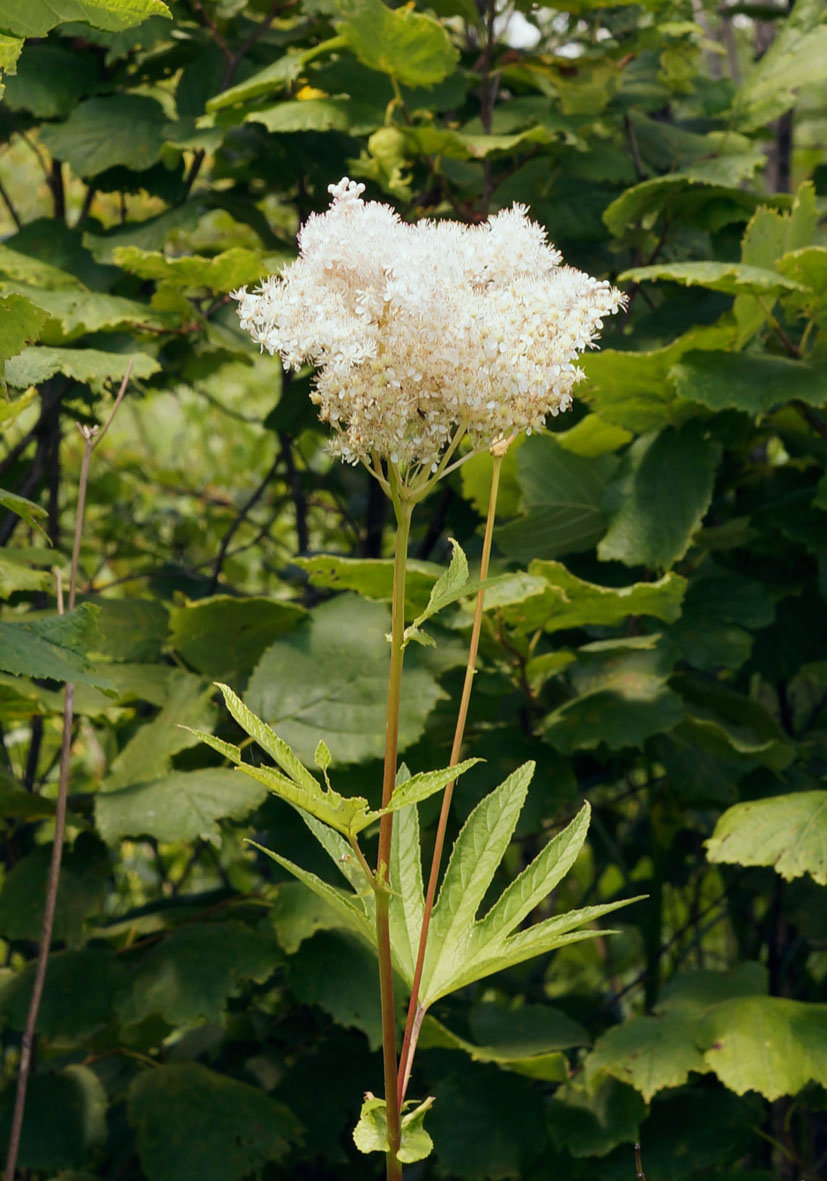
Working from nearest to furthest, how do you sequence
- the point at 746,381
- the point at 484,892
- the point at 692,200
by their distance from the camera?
1. the point at 484,892
2. the point at 746,381
3. the point at 692,200

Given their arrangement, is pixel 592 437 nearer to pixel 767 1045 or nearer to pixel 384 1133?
pixel 767 1045

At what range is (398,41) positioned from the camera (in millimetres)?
1899

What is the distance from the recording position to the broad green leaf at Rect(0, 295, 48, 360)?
51.2 inches

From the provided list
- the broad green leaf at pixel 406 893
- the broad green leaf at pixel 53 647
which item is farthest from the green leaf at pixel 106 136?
the broad green leaf at pixel 406 893

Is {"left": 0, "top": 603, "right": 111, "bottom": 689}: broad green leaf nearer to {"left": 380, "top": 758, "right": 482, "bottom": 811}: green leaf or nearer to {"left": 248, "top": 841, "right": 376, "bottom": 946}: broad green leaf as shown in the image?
{"left": 248, "top": 841, "right": 376, "bottom": 946}: broad green leaf

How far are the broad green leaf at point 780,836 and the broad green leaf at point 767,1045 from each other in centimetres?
24

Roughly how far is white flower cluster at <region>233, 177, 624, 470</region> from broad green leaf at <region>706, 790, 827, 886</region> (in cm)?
84

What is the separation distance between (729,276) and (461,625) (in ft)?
2.13

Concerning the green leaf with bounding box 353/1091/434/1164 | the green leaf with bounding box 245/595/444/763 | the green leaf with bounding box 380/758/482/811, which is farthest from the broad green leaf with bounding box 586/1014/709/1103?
the green leaf with bounding box 380/758/482/811

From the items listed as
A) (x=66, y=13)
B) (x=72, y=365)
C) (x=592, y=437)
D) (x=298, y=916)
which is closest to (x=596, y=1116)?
(x=298, y=916)

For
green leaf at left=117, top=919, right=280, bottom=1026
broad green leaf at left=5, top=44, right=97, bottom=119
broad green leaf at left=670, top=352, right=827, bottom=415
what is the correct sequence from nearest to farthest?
green leaf at left=117, top=919, right=280, bottom=1026 → broad green leaf at left=670, top=352, right=827, bottom=415 → broad green leaf at left=5, top=44, right=97, bottom=119

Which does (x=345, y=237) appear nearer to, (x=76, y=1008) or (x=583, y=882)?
(x=76, y=1008)

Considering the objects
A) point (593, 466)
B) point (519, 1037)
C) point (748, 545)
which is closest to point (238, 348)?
point (593, 466)

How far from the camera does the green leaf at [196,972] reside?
1.70 meters
